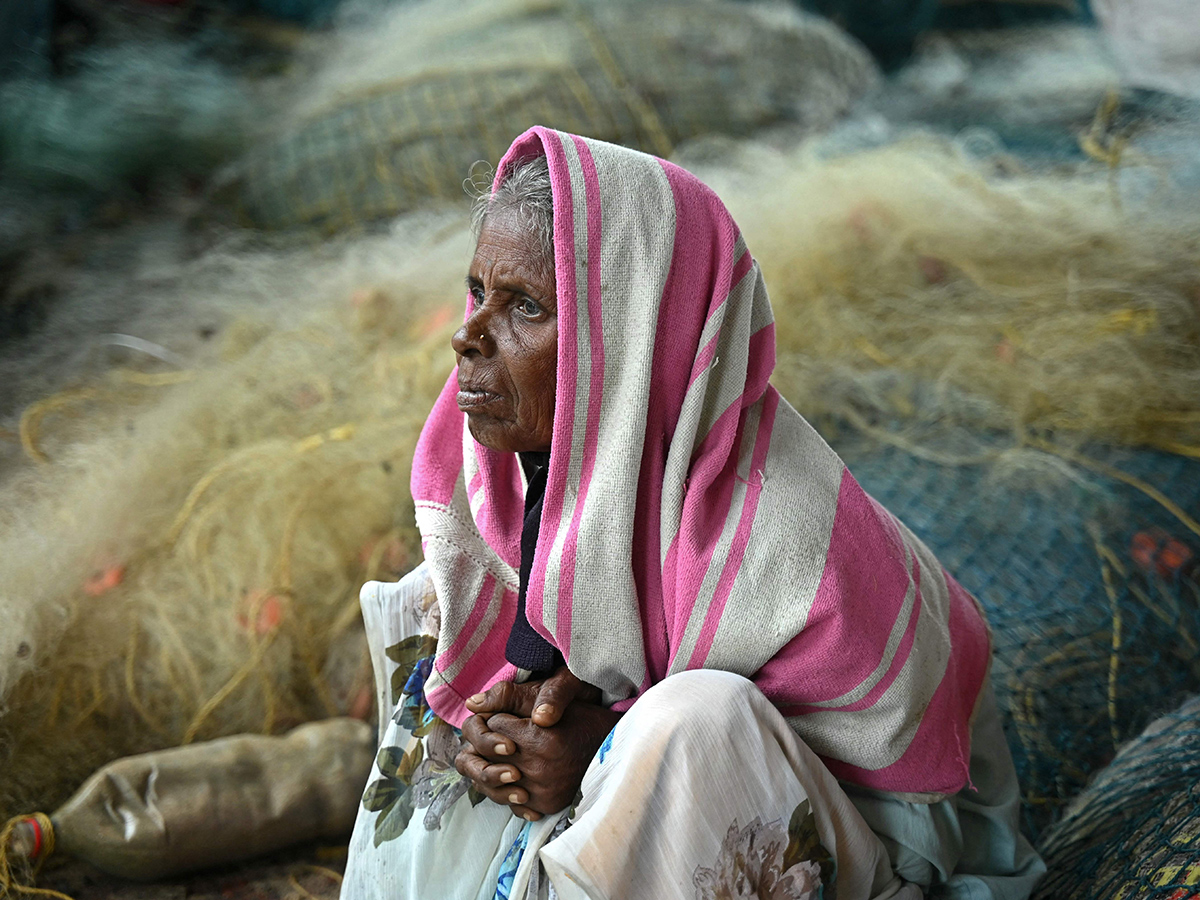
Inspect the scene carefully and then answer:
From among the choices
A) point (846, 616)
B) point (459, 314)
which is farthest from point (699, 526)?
point (459, 314)

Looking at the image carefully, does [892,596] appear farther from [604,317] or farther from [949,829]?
[604,317]

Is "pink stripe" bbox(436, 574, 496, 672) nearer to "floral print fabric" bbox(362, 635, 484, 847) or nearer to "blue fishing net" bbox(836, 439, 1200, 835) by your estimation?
"floral print fabric" bbox(362, 635, 484, 847)

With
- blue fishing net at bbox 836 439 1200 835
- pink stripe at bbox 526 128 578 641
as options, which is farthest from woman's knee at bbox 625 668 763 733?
blue fishing net at bbox 836 439 1200 835

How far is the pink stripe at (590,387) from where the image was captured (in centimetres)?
138

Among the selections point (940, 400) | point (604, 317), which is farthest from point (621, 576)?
point (940, 400)

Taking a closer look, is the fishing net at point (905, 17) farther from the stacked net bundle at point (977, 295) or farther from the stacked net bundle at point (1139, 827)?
the stacked net bundle at point (1139, 827)

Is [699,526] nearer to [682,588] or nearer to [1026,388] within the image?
[682,588]

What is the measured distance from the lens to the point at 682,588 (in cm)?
140

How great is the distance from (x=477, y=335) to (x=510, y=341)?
52 millimetres

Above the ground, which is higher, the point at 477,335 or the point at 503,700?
the point at 477,335

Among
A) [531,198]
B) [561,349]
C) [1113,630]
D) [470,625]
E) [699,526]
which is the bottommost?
[1113,630]

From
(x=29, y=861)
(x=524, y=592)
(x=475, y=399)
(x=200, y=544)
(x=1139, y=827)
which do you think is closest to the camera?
(x=475, y=399)

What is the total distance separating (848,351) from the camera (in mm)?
3131

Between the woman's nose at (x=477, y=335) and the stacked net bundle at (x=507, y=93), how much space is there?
2610 mm
